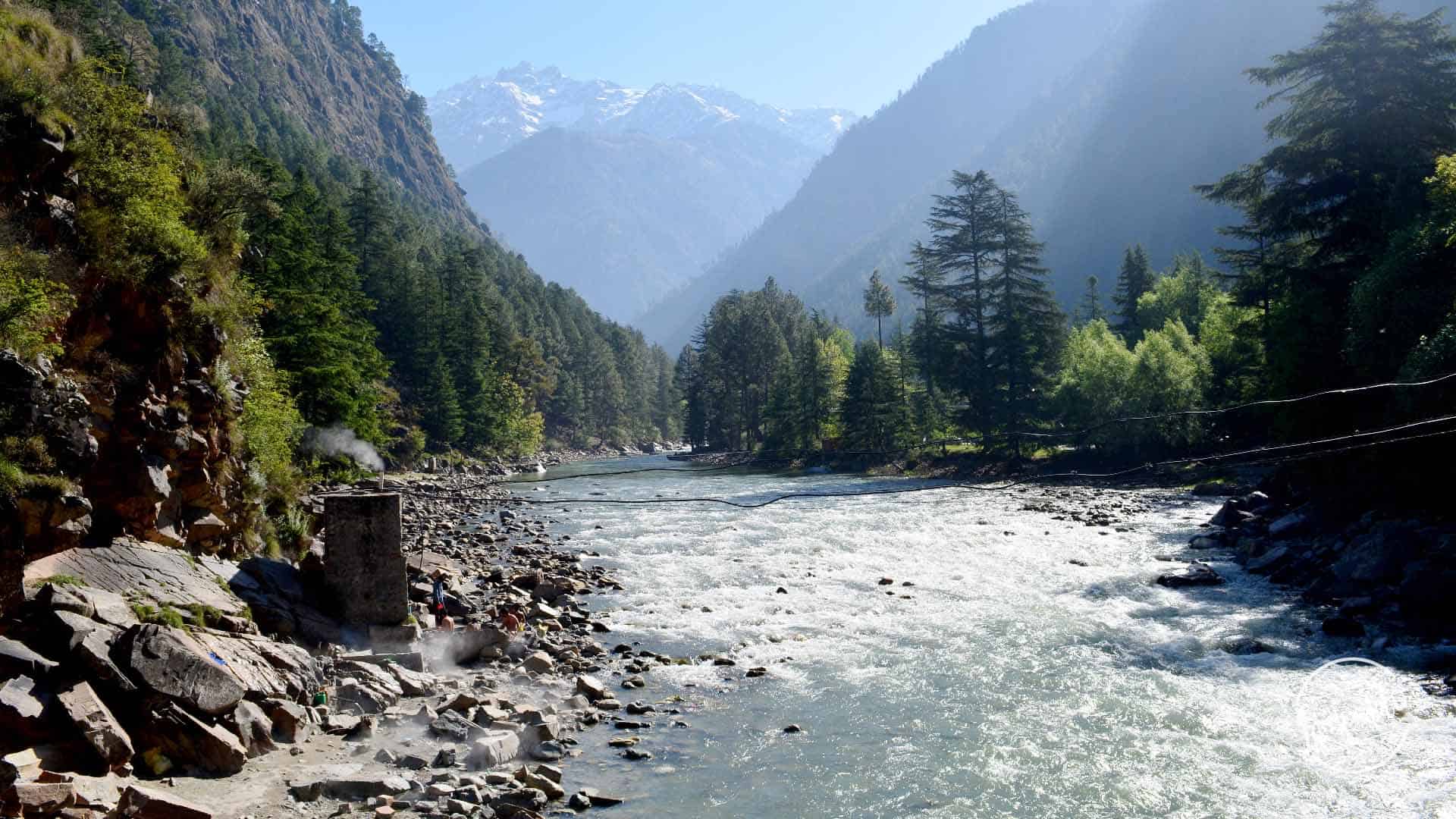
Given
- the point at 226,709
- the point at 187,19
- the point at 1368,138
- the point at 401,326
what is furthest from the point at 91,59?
the point at 187,19

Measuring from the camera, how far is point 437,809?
9.54 metres

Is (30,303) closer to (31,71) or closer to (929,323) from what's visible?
(31,71)

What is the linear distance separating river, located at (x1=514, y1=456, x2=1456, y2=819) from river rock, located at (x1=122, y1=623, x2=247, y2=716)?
14.8 ft

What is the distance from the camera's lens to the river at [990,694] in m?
10.7

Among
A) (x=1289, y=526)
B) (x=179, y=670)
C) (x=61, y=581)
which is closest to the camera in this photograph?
(x=179, y=670)

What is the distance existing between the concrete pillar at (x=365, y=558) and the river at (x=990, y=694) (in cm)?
462

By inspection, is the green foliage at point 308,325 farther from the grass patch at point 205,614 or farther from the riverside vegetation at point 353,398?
the grass patch at point 205,614

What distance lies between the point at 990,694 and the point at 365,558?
37.9 feet

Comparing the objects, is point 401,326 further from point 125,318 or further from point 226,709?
point 226,709

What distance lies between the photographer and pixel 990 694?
14422 mm

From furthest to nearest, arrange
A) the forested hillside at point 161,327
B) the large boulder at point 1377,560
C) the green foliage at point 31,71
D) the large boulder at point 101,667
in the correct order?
the large boulder at point 1377,560, the green foliage at point 31,71, the forested hillside at point 161,327, the large boulder at point 101,667

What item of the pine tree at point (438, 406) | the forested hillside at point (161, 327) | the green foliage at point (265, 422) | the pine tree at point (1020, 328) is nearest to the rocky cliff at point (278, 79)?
the forested hillside at point (161, 327)

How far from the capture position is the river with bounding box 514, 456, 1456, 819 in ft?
35.1

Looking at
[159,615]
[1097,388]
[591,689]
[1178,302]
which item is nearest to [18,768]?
[159,615]
